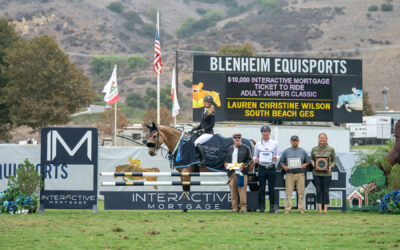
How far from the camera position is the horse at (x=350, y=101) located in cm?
2569

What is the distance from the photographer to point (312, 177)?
52.3 ft

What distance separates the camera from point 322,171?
15.5 meters

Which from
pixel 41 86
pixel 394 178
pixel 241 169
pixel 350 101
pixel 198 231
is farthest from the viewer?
pixel 41 86

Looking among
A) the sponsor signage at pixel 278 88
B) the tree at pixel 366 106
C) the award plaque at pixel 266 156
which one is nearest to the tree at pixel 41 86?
the sponsor signage at pixel 278 88

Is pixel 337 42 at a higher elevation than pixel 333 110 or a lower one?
higher

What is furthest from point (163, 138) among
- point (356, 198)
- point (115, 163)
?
point (115, 163)

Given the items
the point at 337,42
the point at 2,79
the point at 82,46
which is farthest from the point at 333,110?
the point at 82,46

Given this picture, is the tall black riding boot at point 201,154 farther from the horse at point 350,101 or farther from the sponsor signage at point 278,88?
the horse at point 350,101

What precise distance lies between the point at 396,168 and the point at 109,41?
143204 mm

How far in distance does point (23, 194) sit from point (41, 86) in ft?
131

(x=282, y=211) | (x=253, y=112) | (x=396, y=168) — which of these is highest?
(x=253, y=112)

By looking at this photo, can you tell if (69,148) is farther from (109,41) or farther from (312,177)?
(109,41)

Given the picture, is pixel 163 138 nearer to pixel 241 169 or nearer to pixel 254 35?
pixel 241 169

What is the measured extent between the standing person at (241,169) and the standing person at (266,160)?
0.25 metres
